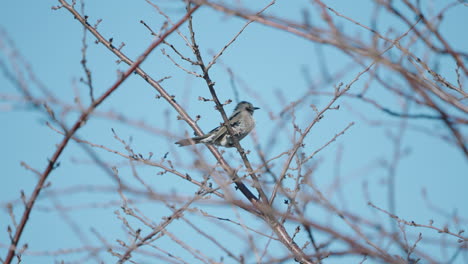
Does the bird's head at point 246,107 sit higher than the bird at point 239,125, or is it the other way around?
the bird's head at point 246,107

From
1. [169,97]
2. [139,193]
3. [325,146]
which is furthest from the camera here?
[169,97]

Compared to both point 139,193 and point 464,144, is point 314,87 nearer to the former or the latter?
point 464,144

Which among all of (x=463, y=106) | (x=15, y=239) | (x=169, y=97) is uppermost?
(x=169, y=97)

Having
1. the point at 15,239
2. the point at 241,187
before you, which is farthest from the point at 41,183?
the point at 241,187

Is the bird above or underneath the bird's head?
underneath

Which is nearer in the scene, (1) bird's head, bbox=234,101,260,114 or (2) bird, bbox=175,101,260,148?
(2) bird, bbox=175,101,260,148

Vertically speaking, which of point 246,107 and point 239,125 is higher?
point 246,107

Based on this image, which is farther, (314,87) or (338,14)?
(338,14)

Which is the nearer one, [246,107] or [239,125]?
[239,125]

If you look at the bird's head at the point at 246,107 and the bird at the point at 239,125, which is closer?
the bird at the point at 239,125

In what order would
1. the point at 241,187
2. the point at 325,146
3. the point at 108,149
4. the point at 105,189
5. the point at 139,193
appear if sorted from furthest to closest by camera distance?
the point at 241,187 → the point at 325,146 → the point at 108,149 → the point at 105,189 → the point at 139,193

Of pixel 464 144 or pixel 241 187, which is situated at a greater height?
pixel 241 187

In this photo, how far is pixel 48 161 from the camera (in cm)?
250

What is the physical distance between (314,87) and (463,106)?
55 centimetres
